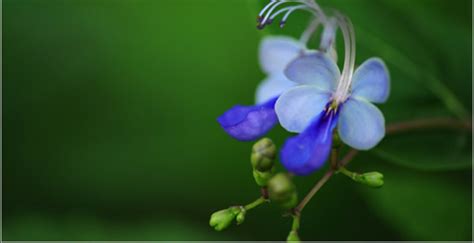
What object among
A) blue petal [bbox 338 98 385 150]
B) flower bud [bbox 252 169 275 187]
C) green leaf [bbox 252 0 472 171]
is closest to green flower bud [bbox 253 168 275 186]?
flower bud [bbox 252 169 275 187]

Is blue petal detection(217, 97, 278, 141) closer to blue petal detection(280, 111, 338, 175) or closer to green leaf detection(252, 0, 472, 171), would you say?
blue petal detection(280, 111, 338, 175)

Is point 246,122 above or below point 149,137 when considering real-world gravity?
below

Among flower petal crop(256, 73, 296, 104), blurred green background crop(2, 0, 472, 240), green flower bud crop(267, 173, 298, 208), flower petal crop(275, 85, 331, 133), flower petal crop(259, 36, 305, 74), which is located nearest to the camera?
green flower bud crop(267, 173, 298, 208)

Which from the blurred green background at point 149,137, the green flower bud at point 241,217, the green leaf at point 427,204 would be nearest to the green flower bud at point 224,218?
the green flower bud at point 241,217

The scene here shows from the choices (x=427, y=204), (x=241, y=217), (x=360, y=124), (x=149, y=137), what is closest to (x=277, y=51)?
(x=360, y=124)

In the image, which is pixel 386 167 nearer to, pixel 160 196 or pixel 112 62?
pixel 160 196

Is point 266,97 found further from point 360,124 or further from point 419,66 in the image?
point 419,66
